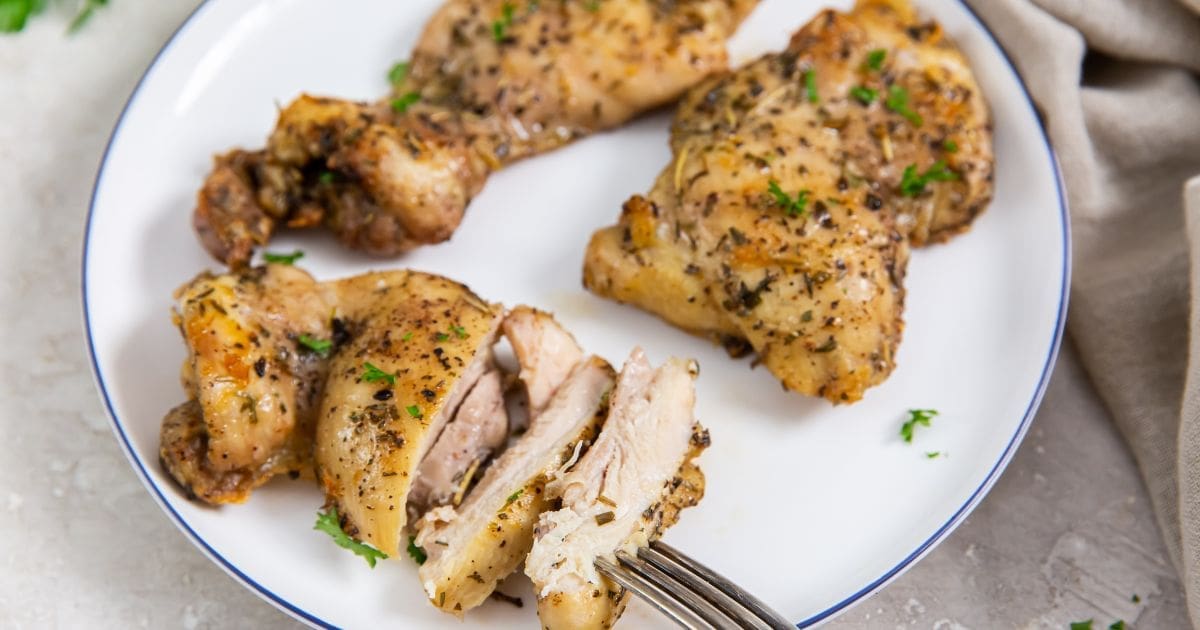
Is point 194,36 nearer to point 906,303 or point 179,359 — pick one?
point 179,359

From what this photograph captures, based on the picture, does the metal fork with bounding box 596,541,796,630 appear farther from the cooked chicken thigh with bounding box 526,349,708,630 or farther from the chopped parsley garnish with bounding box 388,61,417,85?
the chopped parsley garnish with bounding box 388,61,417,85

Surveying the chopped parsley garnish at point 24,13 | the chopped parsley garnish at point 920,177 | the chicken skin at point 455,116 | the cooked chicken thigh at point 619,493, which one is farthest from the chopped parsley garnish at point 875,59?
the chopped parsley garnish at point 24,13

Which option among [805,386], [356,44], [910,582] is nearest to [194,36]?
[356,44]

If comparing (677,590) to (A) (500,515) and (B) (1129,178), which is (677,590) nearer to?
(A) (500,515)

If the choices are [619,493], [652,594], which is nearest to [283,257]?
[619,493]

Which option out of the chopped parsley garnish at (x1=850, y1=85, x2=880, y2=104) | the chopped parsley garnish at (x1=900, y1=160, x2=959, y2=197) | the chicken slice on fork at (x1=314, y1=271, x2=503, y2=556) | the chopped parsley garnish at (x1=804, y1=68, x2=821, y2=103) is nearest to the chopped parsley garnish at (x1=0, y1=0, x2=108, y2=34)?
the chicken slice on fork at (x1=314, y1=271, x2=503, y2=556)

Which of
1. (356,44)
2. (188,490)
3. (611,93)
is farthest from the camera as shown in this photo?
(356,44)
